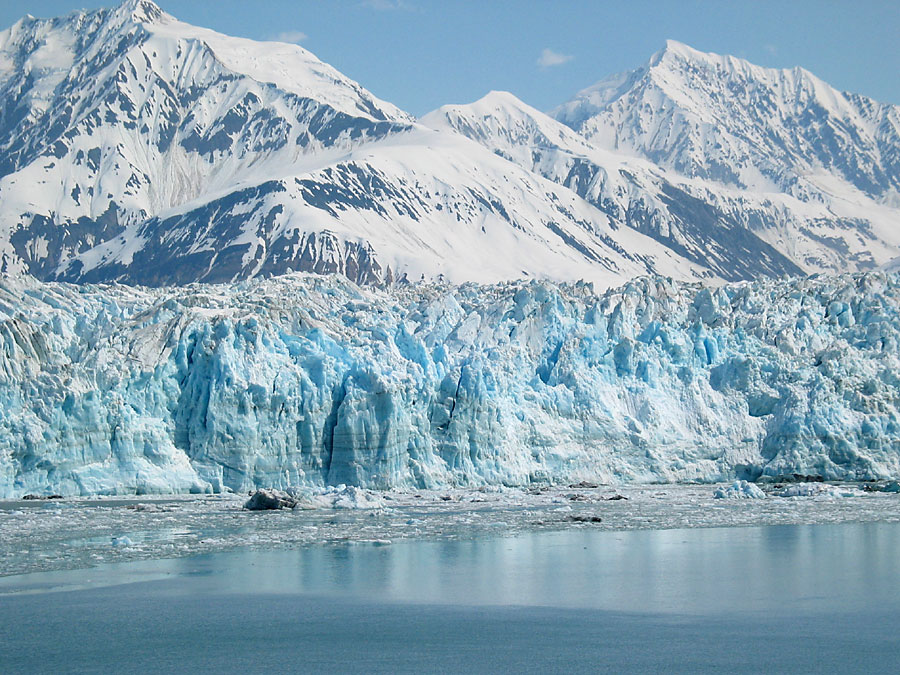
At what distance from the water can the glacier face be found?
1308 cm

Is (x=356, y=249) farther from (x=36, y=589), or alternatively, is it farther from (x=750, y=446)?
(x=36, y=589)

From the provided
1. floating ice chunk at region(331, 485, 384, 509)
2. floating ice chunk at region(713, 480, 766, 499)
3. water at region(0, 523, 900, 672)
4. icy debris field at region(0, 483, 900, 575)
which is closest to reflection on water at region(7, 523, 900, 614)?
water at region(0, 523, 900, 672)

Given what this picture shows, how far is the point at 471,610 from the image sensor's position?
66.0 feet

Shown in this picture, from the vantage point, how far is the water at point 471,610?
16.9m

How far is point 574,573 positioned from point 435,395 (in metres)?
18.2

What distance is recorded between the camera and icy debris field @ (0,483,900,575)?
27000 mm

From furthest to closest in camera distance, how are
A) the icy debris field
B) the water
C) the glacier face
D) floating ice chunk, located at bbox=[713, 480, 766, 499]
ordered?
floating ice chunk, located at bbox=[713, 480, 766, 499]
the glacier face
the icy debris field
the water

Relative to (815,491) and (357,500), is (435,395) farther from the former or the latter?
(815,491)

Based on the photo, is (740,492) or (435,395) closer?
(740,492)

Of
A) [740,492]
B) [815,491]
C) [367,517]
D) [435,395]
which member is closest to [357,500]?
[367,517]

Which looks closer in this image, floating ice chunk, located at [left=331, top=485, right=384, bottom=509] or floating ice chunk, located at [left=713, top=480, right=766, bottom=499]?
floating ice chunk, located at [left=331, top=485, right=384, bottom=509]

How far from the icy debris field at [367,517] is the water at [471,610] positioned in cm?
162

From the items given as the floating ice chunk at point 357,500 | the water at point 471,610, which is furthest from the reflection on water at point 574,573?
the floating ice chunk at point 357,500

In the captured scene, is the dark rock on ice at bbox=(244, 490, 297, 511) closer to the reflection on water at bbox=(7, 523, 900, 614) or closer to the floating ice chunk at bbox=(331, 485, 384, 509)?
the floating ice chunk at bbox=(331, 485, 384, 509)
